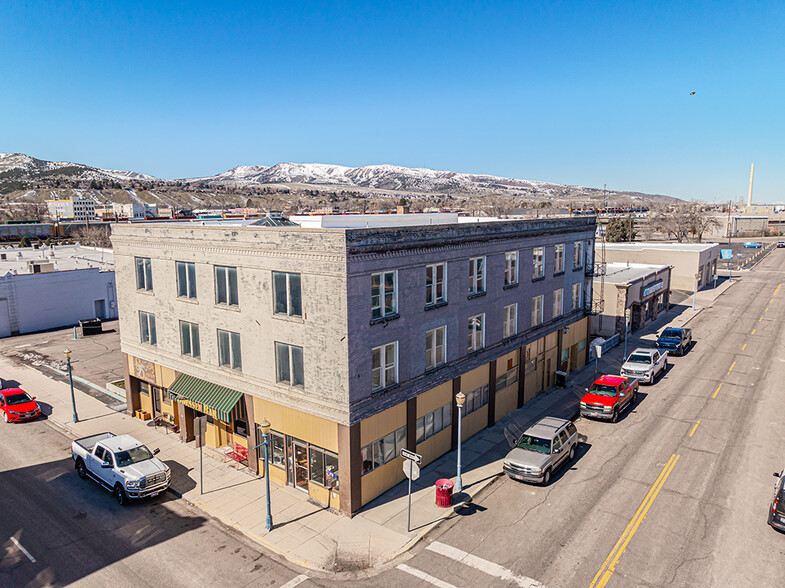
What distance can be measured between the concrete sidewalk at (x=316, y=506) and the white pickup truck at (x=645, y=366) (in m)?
5.59

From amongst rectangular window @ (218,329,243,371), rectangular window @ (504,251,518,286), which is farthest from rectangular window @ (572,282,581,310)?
rectangular window @ (218,329,243,371)

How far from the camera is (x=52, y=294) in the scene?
5056 centimetres

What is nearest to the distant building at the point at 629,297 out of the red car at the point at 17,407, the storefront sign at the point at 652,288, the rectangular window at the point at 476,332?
the storefront sign at the point at 652,288

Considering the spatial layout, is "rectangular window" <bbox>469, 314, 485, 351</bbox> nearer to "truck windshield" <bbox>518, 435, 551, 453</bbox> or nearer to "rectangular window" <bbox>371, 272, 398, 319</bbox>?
"truck windshield" <bbox>518, 435, 551, 453</bbox>

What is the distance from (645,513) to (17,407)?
31.8 metres

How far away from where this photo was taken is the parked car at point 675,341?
3972cm

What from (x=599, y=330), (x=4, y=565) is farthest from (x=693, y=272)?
(x=4, y=565)

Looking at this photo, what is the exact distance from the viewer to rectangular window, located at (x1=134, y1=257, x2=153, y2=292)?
26.6m

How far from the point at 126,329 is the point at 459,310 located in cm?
1896

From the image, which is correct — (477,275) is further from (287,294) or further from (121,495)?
(121,495)

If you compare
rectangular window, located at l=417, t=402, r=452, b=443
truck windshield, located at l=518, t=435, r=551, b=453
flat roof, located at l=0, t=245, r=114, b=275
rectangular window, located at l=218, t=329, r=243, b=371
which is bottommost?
truck windshield, located at l=518, t=435, r=551, b=453

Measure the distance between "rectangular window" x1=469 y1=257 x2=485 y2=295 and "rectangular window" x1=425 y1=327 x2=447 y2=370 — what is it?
119 inches

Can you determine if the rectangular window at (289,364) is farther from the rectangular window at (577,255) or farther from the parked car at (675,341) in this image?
the parked car at (675,341)

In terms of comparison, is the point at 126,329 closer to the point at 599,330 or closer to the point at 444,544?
the point at 444,544
